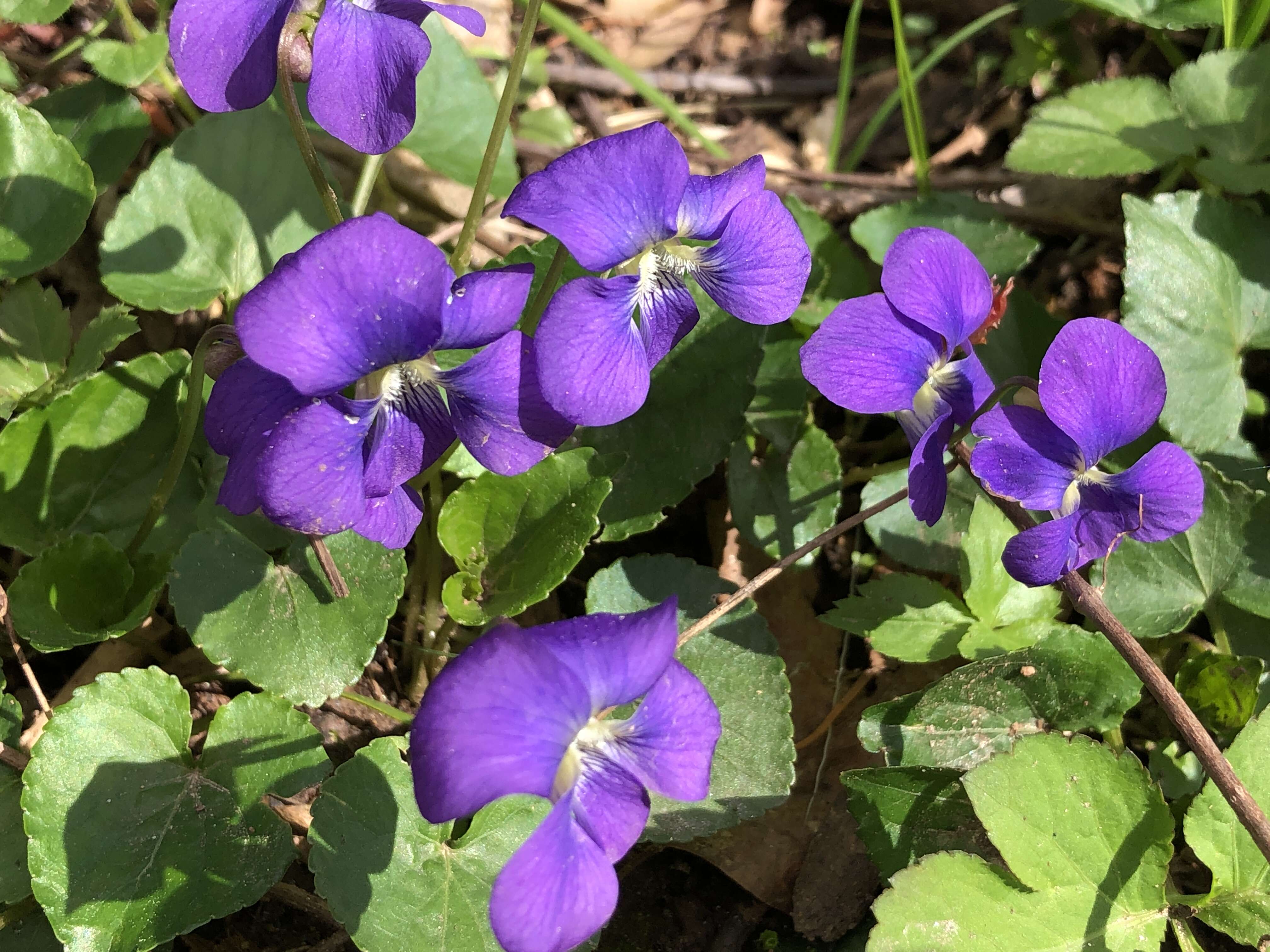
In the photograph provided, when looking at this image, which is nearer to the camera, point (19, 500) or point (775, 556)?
point (19, 500)

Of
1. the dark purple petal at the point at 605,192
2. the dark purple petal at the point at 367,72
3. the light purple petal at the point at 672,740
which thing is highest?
the dark purple petal at the point at 367,72

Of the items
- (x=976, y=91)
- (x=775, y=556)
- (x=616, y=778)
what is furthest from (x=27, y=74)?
(x=976, y=91)

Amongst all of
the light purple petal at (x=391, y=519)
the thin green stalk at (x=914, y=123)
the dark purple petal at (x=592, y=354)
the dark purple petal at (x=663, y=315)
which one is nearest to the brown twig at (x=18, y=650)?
the light purple petal at (x=391, y=519)

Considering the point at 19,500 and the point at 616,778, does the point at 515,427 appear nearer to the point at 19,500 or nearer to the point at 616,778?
the point at 616,778

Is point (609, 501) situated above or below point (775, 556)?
above

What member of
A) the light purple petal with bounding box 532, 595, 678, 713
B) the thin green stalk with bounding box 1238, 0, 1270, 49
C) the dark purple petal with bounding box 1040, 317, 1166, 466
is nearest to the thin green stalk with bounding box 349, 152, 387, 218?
the light purple petal with bounding box 532, 595, 678, 713

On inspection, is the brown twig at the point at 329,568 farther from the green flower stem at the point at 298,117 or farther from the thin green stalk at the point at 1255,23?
the thin green stalk at the point at 1255,23

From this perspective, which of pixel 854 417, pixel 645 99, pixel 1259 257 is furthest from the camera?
pixel 645 99

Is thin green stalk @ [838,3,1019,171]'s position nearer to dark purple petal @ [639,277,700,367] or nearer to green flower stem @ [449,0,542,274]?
green flower stem @ [449,0,542,274]
